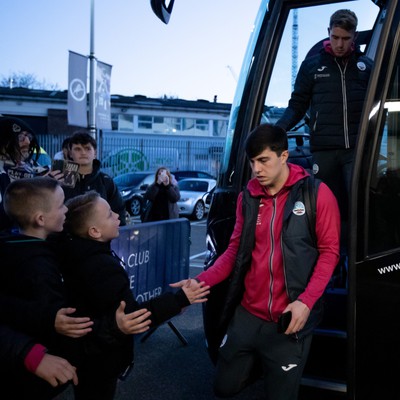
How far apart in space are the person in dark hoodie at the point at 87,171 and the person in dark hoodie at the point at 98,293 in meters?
1.70

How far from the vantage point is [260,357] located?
8.66ft

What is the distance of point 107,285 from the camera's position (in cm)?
227

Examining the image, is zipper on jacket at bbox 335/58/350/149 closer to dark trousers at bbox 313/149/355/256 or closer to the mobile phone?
dark trousers at bbox 313/149/355/256

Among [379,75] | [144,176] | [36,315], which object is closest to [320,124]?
[379,75]

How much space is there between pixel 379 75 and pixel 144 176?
16144 millimetres

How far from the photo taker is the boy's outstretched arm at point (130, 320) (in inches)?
83.7

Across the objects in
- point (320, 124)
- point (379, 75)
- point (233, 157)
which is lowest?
point (233, 157)

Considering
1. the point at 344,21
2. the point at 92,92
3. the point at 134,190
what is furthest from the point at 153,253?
the point at 134,190

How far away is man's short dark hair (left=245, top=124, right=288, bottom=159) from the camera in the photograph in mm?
2463

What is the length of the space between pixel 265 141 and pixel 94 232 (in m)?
0.96

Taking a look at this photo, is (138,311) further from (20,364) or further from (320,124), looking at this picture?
(320,124)

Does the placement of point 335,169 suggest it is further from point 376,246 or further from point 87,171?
point 87,171

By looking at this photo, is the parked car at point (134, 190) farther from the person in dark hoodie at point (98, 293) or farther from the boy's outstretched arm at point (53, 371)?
the boy's outstretched arm at point (53, 371)

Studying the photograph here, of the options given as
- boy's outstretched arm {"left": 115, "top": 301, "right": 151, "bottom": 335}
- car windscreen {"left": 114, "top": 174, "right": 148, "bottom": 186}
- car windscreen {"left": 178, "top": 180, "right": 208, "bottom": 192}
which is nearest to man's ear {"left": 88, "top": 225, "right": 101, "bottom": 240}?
boy's outstretched arm {"left": 115, "top": 301, "right": 151, "bottom": 335}
